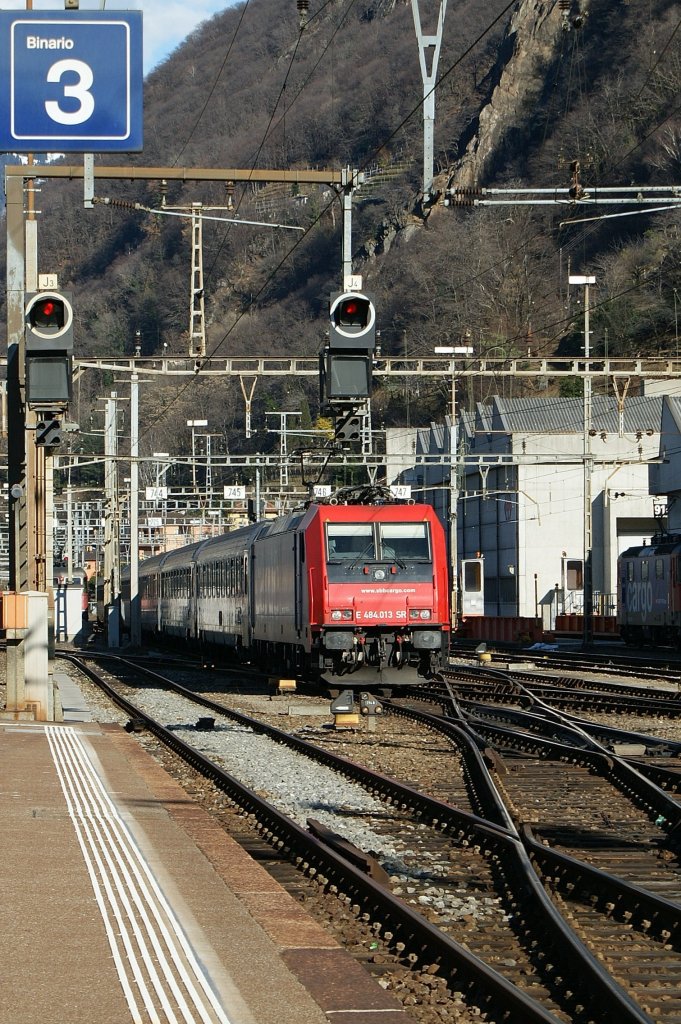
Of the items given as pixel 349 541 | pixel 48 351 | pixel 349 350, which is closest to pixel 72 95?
pixel 48 351

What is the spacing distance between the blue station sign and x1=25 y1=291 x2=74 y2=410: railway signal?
1.60 m

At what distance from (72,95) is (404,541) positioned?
11.1m

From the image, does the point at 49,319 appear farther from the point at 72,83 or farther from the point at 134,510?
the point at 134,510

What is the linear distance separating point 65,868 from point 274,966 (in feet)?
8.68

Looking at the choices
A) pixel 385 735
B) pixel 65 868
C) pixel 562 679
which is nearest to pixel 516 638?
pixel 562 679

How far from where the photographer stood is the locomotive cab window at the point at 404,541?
23.8 metres

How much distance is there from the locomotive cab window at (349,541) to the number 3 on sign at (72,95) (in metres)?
10.2

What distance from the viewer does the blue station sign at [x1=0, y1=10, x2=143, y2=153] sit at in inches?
574

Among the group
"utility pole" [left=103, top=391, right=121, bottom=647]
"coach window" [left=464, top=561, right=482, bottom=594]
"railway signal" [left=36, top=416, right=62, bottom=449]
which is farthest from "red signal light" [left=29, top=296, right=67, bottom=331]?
"coach window" [left=464, top=561, right=482, bottom=594]

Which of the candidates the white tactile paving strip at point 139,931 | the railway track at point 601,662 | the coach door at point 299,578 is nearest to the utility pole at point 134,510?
the railway track at point 601,662

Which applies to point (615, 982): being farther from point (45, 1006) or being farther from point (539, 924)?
point (45, 1006)

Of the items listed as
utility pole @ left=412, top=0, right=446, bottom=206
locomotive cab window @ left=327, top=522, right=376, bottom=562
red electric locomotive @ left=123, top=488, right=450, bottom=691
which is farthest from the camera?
locomotive cab window @ left=327, top=522, right=376, bottom=562

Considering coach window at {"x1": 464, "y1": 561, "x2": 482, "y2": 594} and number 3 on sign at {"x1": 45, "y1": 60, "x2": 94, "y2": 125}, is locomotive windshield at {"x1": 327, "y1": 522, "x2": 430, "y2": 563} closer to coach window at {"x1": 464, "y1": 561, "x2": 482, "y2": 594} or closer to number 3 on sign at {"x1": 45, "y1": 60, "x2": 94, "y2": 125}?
number 3 on sign at {"x1": 45, "y1": 60, "x2": 94, "y2": 125}

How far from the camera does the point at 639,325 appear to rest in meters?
75.2
